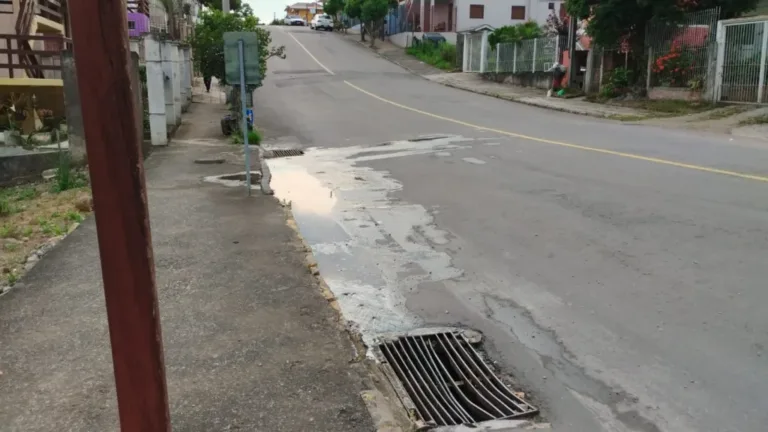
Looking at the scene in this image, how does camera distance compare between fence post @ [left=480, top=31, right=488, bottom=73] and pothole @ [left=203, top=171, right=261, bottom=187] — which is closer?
pothole @ [left=203, top=171, right=261, bottom=187]

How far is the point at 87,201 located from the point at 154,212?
156 centimetres

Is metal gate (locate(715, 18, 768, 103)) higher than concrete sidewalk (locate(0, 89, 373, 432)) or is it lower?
higher

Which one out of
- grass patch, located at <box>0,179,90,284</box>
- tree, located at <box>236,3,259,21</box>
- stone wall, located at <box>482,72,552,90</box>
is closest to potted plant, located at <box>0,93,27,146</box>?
grass patch, located at <box>0,179,90,284</box>

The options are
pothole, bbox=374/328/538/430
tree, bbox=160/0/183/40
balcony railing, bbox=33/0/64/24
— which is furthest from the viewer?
tree, bbox=160/0/183/40

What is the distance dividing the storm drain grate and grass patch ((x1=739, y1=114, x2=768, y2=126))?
50.4ft

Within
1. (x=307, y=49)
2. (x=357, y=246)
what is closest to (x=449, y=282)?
(x=357, y=246)

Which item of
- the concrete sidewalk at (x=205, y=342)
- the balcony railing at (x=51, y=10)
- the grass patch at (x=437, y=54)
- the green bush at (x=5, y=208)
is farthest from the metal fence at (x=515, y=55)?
the concrete sidewalk at (x=205, y=342)

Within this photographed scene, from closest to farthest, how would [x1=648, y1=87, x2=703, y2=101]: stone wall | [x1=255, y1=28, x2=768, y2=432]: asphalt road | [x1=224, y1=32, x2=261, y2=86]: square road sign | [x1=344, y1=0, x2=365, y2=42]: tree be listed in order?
[x1=255, y1=28, x2=768, y2=432]: asphalt road → [x1=224, y1=32, x2=261, y2=86]: square road sign → [x1=648, y1=87, x2=703, y2=101]: stone wall → [x1=344, y1=0, x2=365, y2=42]: tree

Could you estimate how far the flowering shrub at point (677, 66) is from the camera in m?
21.8

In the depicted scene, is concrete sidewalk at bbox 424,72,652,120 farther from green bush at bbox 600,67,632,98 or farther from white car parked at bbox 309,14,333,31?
white car parked at bbox 309,14,333,31

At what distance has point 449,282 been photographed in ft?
19.8

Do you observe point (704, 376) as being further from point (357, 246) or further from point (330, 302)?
point (357, 246)

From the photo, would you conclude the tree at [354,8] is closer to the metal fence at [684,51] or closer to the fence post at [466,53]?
the fence post at [466,53]

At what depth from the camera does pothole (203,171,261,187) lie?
10.8 meters
